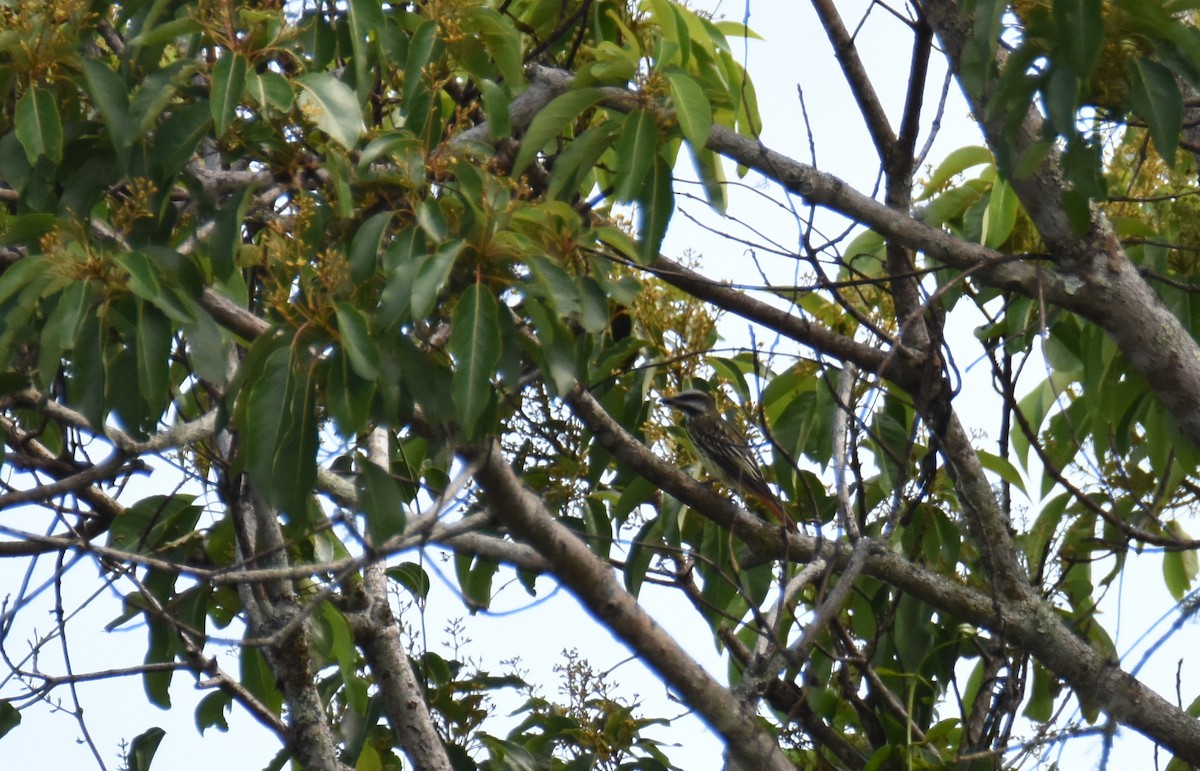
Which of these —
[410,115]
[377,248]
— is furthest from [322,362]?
[410,115]

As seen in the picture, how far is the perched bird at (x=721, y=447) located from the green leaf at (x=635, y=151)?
115 cm

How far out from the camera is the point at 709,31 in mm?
4262

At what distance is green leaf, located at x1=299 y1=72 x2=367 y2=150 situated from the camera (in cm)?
272

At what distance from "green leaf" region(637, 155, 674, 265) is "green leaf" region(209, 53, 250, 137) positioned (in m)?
1.06

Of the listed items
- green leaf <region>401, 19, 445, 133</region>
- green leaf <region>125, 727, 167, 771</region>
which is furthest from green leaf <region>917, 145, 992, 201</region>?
green leaf <region>125, 727, 167, 771</region>

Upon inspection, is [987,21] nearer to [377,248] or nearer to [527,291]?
[527,291]

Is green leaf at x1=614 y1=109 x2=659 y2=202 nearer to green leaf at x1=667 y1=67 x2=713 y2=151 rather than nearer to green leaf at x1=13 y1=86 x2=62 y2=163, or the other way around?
green leaf at x1=667 y1=67 x2=713 y2=151

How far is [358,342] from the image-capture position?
246 cm

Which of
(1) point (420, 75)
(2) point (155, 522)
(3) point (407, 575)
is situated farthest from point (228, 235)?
(3) point (407, 575)

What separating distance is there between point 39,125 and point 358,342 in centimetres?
101

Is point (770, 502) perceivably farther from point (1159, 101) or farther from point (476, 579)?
point (1159, 101)

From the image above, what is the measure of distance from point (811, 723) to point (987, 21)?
2720 mm

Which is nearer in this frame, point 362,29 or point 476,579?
point 362,29

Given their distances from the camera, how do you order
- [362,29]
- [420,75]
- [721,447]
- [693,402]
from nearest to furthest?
1. [420,75]
2. [362,29]
3. [693,402]
4. [721,447]
